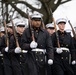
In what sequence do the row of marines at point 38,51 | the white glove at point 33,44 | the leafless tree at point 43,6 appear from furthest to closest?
the leafless tree at point 43,6
the row of marines at point 38,51
the white glove at point 33,44

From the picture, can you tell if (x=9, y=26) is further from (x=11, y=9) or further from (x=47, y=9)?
(x=11, y=9)

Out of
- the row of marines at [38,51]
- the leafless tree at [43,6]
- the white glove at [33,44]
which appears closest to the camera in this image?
the white glove at [33,44]

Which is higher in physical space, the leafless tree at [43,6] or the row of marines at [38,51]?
the leafless tree at [43,6]

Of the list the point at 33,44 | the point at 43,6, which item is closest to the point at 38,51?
the point at 33,44

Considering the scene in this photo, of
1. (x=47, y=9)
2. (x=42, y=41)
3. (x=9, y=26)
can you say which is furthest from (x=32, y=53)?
(x=47, y=9)

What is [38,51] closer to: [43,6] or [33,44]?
[33,44]

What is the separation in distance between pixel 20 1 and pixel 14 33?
53.3 ft

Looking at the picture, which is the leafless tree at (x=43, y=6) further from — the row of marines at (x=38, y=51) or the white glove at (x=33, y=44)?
the white glove at (x=33, y=44)

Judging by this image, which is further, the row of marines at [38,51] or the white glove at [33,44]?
the row of marines at [38,51]

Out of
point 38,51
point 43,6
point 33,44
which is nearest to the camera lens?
point 33,44

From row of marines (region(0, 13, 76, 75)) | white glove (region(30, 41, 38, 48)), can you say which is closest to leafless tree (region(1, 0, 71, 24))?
row of marines (region(0, 13, 76, 75))

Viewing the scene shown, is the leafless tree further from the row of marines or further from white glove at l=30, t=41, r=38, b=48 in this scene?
white glove at l=30, t=41, r=38, b=48

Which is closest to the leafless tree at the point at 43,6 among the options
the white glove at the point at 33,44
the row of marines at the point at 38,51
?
the row of marines at the point at 38,51

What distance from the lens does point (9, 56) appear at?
15102 millimetres
